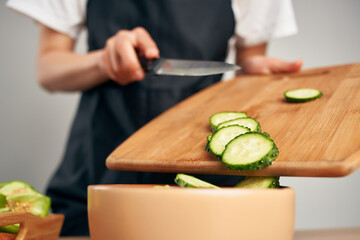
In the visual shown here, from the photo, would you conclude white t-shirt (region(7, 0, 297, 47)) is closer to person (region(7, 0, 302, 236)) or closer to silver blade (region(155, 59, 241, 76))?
person (region(7, 0, 302, 236))

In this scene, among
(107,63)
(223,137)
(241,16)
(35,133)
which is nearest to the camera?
(223,137)

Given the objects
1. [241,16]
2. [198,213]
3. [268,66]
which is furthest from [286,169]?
[241,16]

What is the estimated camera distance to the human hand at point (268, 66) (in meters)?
1.11

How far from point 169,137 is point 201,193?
0.30 m

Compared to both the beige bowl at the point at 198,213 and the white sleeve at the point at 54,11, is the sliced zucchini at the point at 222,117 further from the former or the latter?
the white sleeve at the point at 54,11

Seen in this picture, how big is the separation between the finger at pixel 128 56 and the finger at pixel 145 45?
0.02 meters

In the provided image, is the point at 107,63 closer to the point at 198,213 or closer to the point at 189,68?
the point at 189,68

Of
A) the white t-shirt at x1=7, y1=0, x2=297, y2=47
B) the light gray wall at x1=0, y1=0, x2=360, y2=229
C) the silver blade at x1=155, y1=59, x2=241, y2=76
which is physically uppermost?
the white t-shirt at x1=7, y1=0, x2=297, y2=47

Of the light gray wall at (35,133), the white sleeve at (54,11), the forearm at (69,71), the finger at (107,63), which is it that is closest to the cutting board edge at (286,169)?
the finger at (107,63)

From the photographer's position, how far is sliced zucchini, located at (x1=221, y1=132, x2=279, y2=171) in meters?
0.53

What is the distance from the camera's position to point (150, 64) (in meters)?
0.93

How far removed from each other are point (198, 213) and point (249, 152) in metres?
0.11

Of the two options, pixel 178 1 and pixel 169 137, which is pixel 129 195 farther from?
pixel 178 1

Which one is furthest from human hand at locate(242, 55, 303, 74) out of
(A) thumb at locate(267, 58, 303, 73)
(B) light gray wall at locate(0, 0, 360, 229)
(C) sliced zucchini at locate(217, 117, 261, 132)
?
(B) light gray wall at locate(0, 0, 360, 229)
